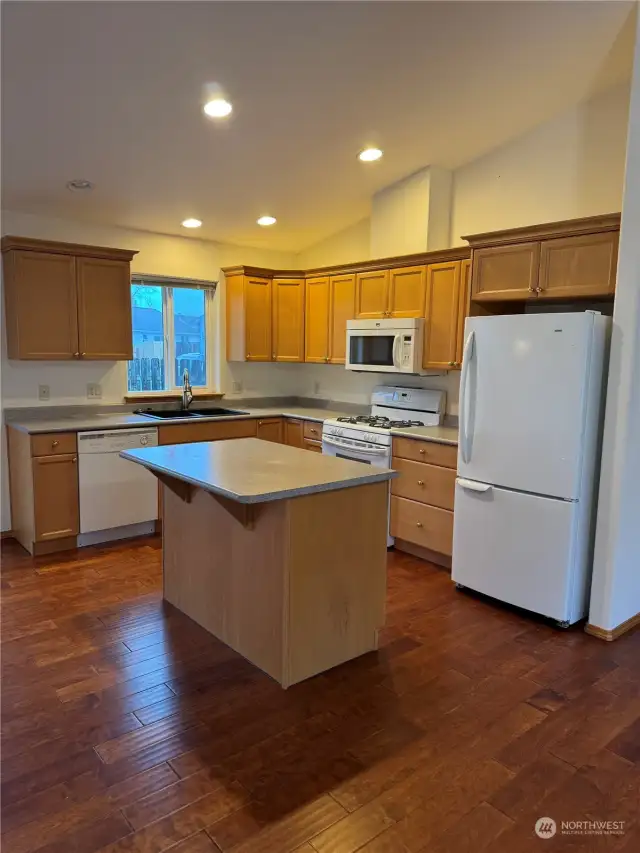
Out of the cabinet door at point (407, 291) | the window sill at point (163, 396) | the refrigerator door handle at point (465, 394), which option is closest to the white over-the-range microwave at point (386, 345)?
the cabinet door at point (407, 291)

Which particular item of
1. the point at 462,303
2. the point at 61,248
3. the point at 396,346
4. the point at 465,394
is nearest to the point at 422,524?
the point at 465,394

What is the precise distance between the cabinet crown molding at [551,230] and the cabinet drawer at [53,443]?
9.84 feet

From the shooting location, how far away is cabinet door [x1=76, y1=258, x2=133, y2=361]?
430 centimetres

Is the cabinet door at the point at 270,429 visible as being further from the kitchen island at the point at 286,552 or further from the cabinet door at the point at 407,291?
the kitchen island at the point at 286,552

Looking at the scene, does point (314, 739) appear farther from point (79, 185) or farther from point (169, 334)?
point (169, 334)

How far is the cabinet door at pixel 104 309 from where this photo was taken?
14.1 feet

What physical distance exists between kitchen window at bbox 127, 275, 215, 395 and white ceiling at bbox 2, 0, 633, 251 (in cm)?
81

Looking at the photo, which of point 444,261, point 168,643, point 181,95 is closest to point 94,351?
point 181,95

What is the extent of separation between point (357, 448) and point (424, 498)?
2.18ft

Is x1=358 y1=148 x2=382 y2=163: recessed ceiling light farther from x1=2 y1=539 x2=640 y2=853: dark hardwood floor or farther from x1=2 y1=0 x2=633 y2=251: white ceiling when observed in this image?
x1=2 y1=539 x2=640 y2=853: dark hardwood floor

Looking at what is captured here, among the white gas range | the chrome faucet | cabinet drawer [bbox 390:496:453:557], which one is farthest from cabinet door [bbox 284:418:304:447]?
cabinet drawer [bbox 390:496:453:557]

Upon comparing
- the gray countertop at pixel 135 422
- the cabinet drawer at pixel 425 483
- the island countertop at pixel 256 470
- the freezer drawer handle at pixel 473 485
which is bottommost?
the cabinet drawer at pixel 425 483

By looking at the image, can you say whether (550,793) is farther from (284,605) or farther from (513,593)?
(513,593)

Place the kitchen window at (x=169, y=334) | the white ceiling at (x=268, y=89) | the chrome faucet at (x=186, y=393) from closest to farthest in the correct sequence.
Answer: the white ceiling at (x=268, y=89), the kitchen window at (x=169, y=334), the chrome faucet at (x=186, y=393)
